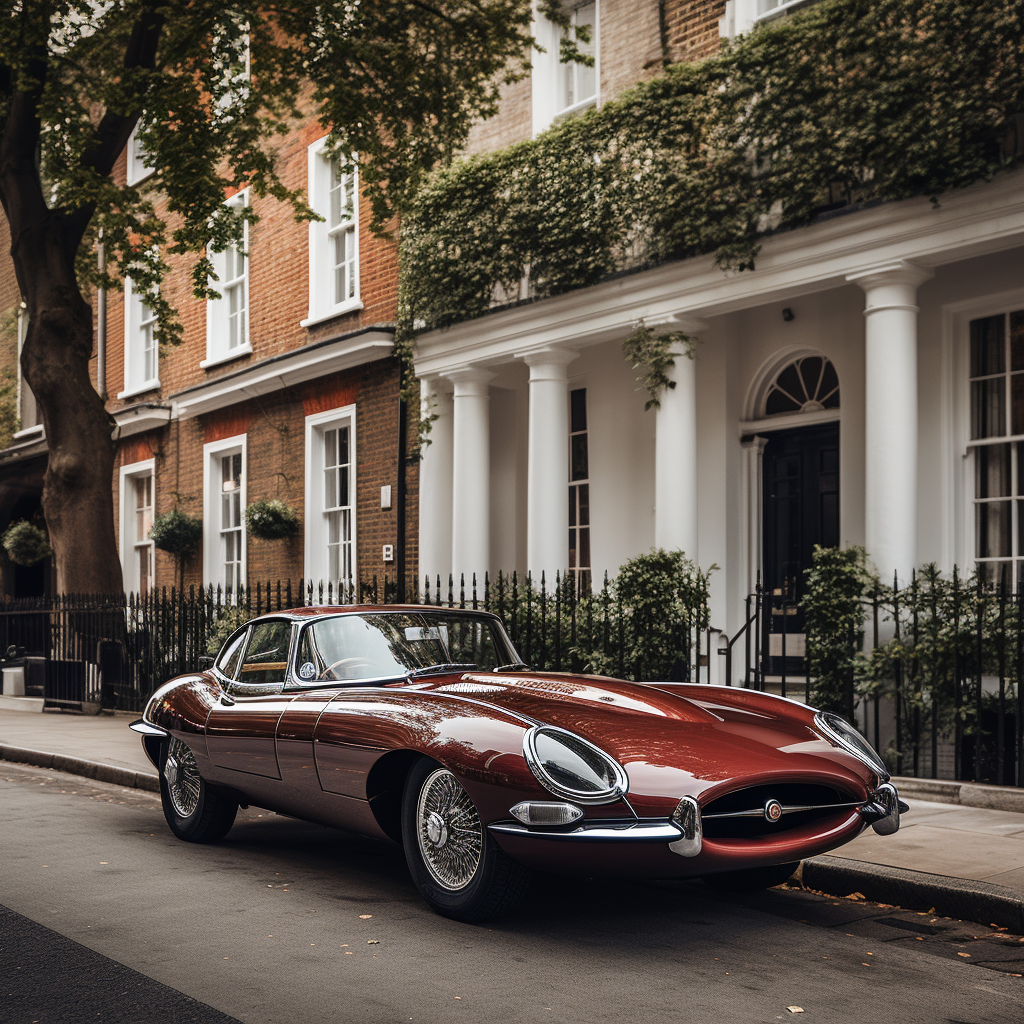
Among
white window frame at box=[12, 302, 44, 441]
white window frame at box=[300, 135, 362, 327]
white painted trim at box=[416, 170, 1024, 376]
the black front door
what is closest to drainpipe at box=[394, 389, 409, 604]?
white painted trim at box=[416, 170, 1024, 376]

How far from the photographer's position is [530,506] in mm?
12188

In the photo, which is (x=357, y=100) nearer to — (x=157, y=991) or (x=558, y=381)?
(x=558, y=381)

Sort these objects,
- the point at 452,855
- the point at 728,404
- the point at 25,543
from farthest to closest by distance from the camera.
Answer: the point at 25,543
the point at 728,404
the point at 452,855

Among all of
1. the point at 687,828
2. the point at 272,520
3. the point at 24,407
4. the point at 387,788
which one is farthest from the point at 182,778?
the point at 24,407

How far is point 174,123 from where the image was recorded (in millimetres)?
13820

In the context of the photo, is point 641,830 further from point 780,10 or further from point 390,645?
point 780,10

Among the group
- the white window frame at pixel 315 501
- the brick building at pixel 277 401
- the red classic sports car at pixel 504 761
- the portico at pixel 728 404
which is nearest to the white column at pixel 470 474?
the portico at pixel 728 404

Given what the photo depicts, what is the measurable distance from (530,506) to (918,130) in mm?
5212

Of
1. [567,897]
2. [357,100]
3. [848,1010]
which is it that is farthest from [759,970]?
[357,100]

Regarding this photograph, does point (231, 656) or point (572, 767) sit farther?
point (231, 656)

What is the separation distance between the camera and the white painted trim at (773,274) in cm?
881

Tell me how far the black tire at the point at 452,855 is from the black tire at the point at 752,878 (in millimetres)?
1288

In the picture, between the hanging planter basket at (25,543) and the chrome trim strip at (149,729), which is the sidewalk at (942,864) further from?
the hanging planter basket at (25,543)

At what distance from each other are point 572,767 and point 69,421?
36.6 ft
